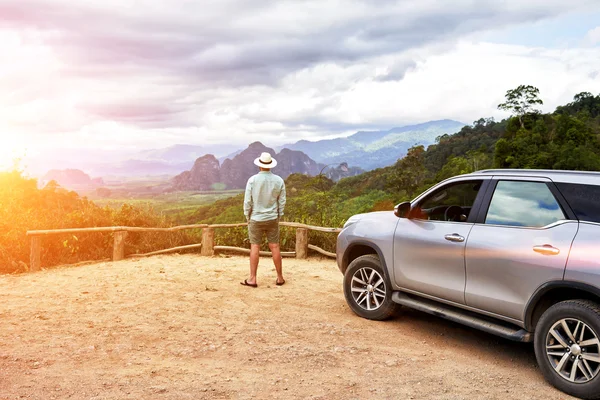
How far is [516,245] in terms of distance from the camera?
4773 mm

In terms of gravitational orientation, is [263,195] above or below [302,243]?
above

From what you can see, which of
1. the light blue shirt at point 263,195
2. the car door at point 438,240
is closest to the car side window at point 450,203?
the car door at point 438,240

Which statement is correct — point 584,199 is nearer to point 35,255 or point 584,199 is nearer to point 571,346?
point 571,346

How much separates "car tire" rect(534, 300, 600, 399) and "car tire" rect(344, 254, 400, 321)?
203 centimetres

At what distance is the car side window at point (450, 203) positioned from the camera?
5.65 metres

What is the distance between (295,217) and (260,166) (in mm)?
5786

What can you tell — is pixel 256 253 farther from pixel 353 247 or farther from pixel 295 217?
pixel 295 217

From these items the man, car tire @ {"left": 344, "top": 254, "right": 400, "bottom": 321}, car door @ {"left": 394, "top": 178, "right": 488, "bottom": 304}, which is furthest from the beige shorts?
car door @ {"left": 394, "top": 178, "right": 488, "bottom": 304}

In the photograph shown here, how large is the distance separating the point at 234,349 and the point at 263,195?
10.3ft

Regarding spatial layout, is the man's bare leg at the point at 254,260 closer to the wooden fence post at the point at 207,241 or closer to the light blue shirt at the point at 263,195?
the light blue shirt at the point at 263,195

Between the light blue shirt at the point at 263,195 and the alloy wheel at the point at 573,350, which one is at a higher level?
the light blue shirt at the point at 263,195

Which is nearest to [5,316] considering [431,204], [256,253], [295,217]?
[256,253]

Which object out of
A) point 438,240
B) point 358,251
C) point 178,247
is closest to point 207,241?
point 178,247

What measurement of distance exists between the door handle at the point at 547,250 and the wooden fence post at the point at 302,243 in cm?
735
